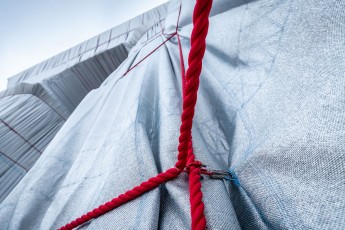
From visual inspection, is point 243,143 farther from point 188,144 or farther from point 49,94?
point 49,94

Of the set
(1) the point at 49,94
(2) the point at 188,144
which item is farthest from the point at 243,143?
(1) the point at 49,94

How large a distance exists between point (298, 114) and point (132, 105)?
1.49 feet

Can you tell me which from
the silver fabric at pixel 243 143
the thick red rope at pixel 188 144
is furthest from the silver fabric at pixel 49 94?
the thick red rope at pixel 188 144

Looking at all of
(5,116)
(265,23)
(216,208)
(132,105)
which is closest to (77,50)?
(5,116)

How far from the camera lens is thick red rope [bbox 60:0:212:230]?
26 cm

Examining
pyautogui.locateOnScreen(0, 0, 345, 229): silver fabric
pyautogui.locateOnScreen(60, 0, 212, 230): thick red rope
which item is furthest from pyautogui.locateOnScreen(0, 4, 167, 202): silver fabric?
pyautogui.locateOnScreen(60, 0, 212, 230): thick red rope

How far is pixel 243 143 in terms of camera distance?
0.42 m

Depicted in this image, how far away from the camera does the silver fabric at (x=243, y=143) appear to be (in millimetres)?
294

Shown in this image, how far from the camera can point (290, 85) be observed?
0.38m

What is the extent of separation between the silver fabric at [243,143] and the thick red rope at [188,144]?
2 centimetres

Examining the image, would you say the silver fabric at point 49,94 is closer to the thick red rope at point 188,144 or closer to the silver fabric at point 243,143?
the silver fabric at point 243,143

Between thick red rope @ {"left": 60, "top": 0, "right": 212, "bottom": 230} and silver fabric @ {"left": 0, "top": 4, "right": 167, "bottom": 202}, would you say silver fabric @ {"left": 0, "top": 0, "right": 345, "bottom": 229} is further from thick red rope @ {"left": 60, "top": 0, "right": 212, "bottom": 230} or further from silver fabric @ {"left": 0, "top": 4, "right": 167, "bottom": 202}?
silver fabric @ {"left": 0, "top": 4, "right": 167, "bottom": 202}

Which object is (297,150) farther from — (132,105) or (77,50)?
(77,50)

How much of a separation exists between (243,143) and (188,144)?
0.14 meters
